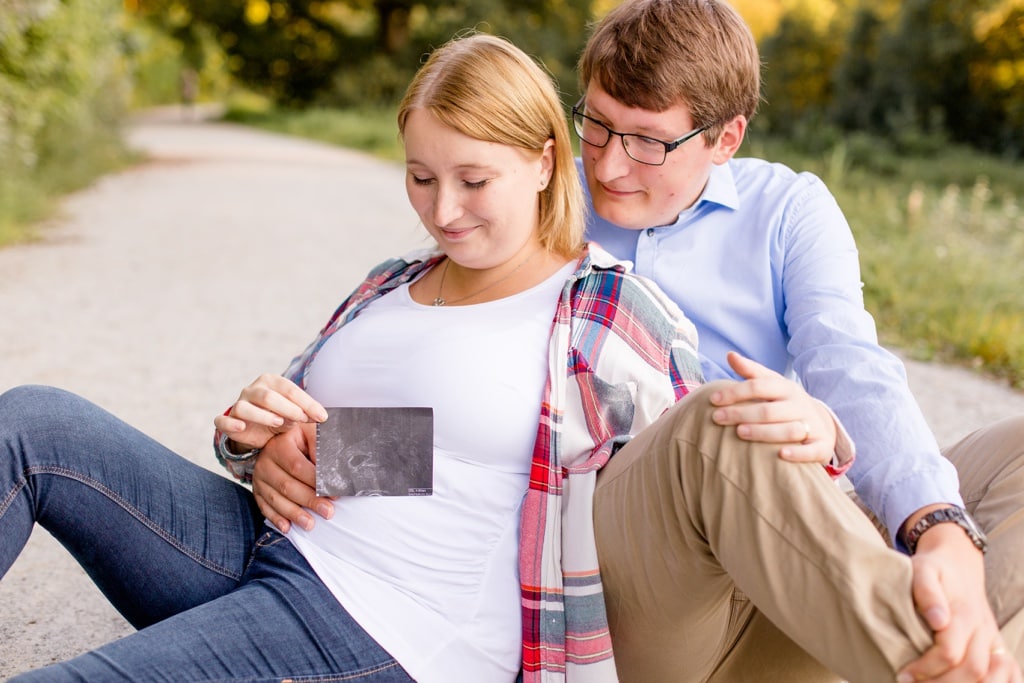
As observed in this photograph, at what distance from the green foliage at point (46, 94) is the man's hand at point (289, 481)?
24.7 ft

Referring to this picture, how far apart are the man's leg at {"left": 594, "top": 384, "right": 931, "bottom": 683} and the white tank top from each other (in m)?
0.21

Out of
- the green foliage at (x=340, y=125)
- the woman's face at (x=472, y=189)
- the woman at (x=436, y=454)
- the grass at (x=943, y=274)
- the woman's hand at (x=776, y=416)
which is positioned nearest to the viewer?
the woman's hand at (x=776, y=416)

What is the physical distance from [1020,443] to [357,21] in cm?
3437

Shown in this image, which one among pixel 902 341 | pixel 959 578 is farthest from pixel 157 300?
pixel 959 578

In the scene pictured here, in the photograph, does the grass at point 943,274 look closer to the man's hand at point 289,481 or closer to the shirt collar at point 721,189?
the shirt collar at point 721,189

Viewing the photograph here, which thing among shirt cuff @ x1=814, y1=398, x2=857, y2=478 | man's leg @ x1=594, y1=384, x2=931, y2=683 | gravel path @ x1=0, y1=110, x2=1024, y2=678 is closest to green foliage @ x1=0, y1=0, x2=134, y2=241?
gravel path @ x1=0, y1=110, x2=1024, y2=678

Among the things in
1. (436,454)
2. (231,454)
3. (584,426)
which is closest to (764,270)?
(584,426)

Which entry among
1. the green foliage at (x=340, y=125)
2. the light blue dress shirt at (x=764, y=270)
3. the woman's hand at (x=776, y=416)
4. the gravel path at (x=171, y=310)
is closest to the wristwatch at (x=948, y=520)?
the woman's hand at (x=776, y=416)

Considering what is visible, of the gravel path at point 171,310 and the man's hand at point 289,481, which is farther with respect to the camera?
the gravel path at point 171,310

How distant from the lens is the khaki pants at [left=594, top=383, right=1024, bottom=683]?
161 centimetres

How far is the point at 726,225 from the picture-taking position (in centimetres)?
281

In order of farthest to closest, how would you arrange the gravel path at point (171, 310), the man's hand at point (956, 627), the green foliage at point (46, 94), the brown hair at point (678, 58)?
the green foliage at point (46, 94), the gravel path at point (171, 310), the brown hair at point (678, 58), the man's hand at point (956, 627)

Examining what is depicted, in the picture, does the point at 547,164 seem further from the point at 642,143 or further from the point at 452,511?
the point at 452,511

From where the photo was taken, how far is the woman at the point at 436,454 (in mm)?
1998
